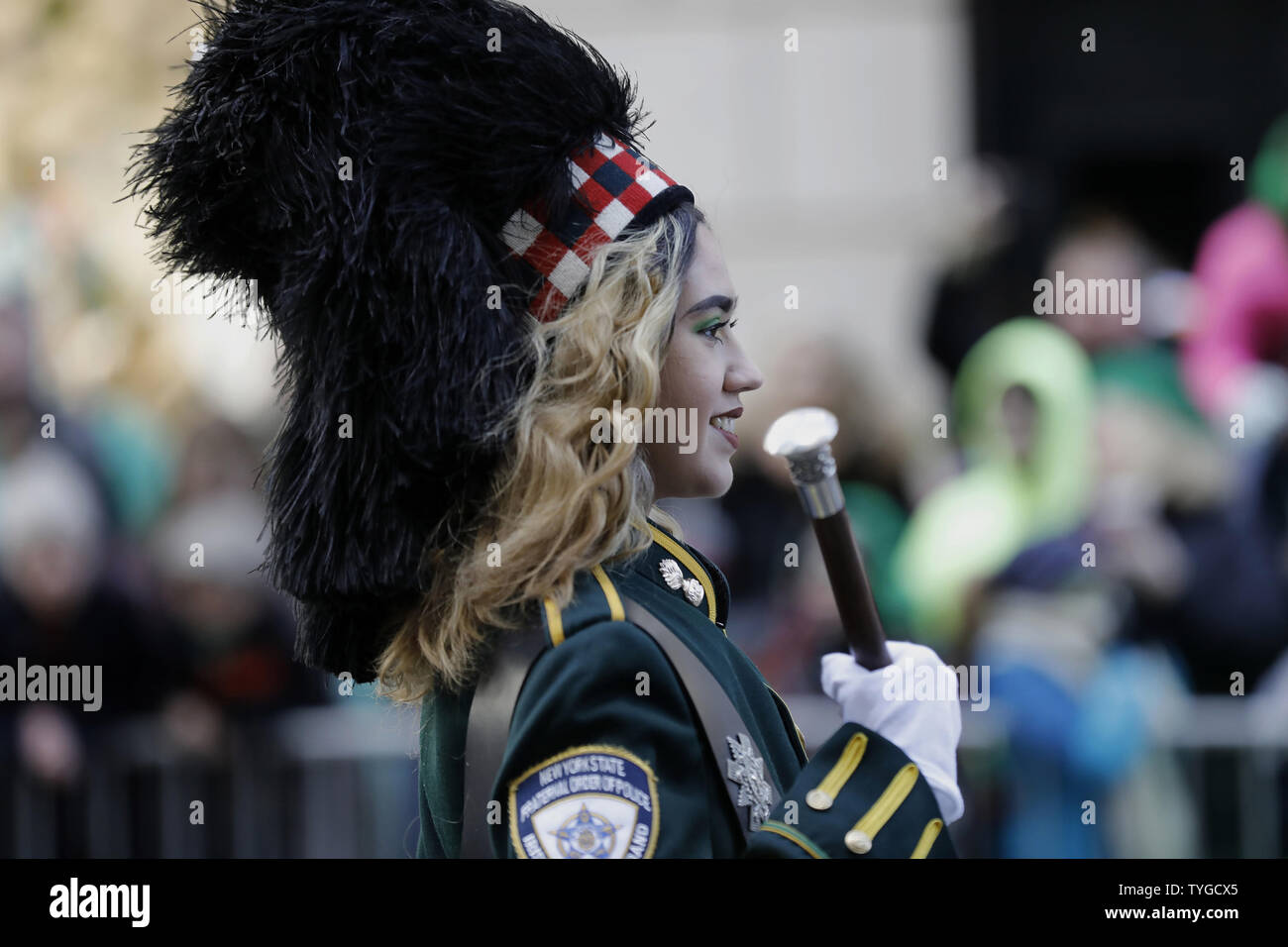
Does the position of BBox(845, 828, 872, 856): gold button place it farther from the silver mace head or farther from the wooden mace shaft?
the silver mace head

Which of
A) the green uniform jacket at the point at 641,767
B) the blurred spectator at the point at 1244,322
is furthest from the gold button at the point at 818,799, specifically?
the blurred spectator at the point at 1244,322

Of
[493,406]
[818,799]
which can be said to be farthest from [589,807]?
[493,406]

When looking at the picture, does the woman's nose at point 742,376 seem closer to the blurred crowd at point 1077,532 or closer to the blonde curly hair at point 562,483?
the blonde curly hair at point 562,483

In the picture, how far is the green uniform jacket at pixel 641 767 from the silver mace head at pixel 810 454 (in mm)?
249

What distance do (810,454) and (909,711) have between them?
42 cm

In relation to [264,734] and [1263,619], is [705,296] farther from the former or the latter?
[264,734]

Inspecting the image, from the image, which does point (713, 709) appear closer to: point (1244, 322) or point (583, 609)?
point (583, 609)

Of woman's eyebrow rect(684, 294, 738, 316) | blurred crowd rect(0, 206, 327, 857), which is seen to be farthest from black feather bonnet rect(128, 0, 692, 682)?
blurred crowd rect(0, 206, 327, 857)

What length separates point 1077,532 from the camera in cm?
520

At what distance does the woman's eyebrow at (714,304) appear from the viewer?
2.80 metres

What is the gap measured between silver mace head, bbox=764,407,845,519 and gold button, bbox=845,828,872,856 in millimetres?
505
